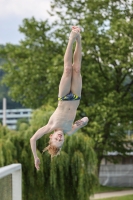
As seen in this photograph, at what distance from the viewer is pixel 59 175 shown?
743 inches

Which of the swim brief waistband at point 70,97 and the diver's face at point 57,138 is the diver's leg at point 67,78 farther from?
the diver's face at point 57,138

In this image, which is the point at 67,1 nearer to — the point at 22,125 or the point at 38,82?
the point at 38,82

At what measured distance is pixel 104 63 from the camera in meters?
26.7

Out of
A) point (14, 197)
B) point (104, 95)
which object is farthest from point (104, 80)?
point (14, 197)

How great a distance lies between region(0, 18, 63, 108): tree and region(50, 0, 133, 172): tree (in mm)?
911

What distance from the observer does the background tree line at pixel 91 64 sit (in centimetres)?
2547

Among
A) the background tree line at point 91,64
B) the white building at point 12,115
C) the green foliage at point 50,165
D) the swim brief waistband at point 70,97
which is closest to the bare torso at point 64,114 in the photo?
the swim brief waistband at point 70,97

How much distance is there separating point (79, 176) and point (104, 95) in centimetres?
810

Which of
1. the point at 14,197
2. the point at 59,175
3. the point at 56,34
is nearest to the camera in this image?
the point at 14,197

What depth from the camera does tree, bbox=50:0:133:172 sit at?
2542 centimetres

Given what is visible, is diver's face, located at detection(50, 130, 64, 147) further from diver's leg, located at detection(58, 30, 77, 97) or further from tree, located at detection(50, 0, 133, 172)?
tree, located at detection(50, 0, 133, 172)

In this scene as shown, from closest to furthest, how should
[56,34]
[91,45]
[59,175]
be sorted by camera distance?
[59,175] → [91,45] → [56,34]

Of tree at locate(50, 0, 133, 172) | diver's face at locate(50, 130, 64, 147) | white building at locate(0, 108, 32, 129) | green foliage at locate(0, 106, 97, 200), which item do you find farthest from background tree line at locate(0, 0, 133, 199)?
white building at locate(0, 108, 32, 129)

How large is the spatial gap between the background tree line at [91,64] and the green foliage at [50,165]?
5.39m
